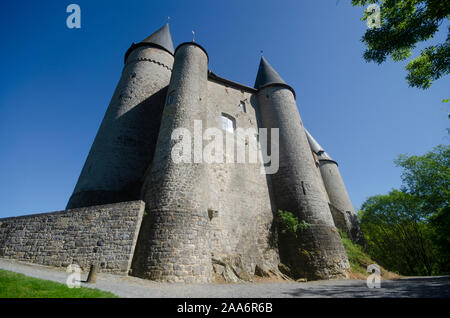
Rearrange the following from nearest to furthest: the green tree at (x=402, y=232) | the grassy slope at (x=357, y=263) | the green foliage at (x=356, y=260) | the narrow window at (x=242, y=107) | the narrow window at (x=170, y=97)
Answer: the grassy slope at (x=357, y=263) < the green foliage at (x=356, y=260) < the narrow window at (x=170, y=97) < the narrow window at (x=242, y=107) < the green tree at (x=402, y=232)

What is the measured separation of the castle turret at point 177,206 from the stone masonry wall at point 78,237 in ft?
1.57

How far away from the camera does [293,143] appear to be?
1386 cm

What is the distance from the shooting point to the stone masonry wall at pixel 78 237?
7.01 m

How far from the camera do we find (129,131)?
13.1 metres

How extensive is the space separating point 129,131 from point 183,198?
739cm

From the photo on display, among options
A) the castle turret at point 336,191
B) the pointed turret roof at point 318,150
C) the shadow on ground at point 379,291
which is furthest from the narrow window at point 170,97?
the pointed turret roof at point 318,150

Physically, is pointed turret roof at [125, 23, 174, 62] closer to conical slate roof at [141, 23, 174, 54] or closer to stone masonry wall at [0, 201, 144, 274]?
conical slate roof at [141, 23, 174, 54]

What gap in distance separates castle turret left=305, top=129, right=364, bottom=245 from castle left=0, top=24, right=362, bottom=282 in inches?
7.4

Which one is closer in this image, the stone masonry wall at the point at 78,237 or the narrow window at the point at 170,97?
the stone masonry wall at the point at 78,237

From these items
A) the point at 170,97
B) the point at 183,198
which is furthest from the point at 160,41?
the point at 183,198

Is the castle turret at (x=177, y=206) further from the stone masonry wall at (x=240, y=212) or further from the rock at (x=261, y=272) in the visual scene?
the rock at (x=261, y=272)

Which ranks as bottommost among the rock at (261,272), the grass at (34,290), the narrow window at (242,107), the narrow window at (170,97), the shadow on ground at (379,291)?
the shadow on ground at (379,291)

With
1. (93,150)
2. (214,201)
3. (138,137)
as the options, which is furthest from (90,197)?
(214,201)
